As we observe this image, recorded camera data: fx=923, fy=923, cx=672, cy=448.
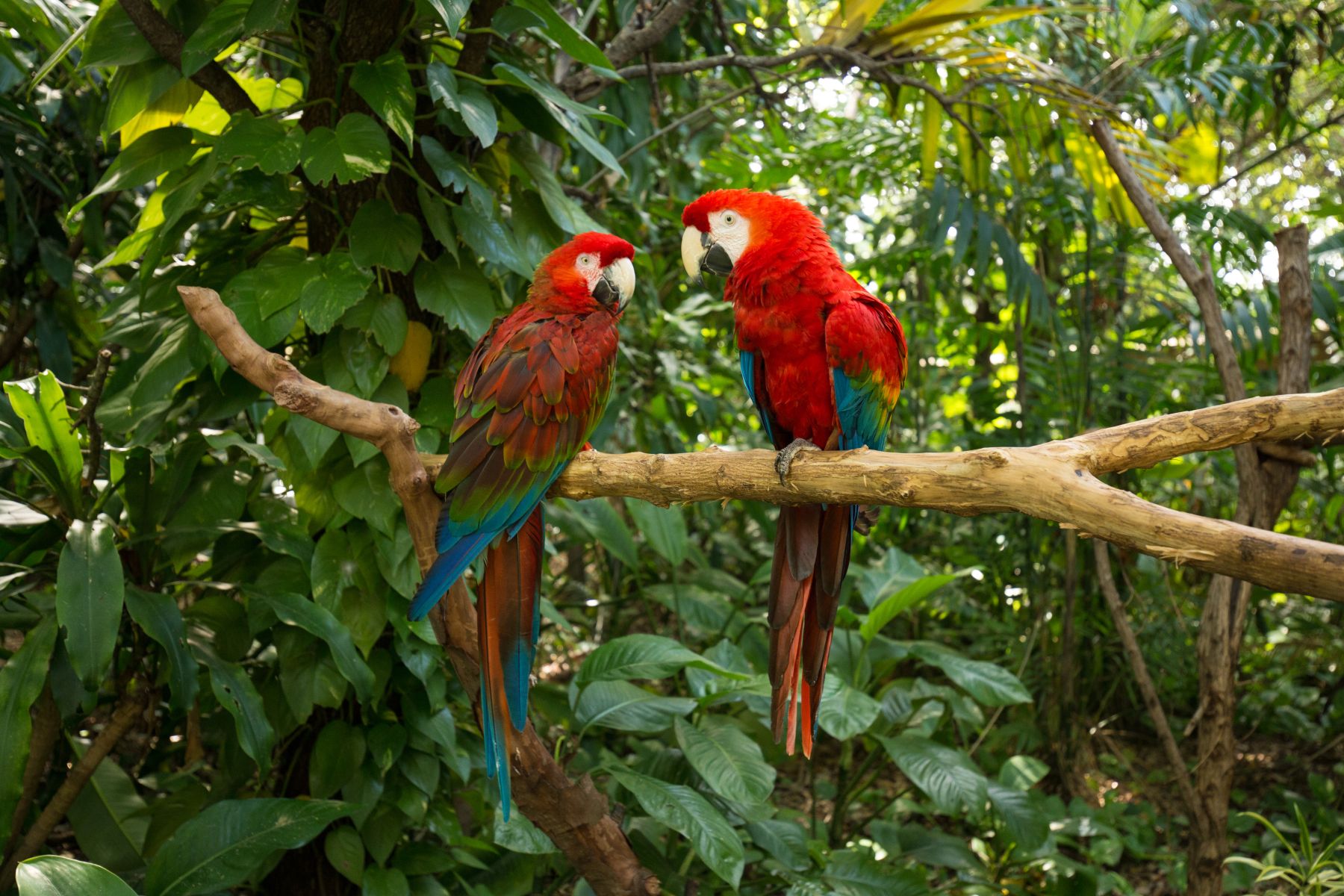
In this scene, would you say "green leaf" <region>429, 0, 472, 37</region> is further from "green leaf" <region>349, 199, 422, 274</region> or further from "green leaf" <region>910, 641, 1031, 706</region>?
"green leaf" <region>910, 641, 1031, 706</region>

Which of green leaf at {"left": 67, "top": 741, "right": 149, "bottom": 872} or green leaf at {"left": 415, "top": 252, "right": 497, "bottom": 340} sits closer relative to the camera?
green leaf at {"left": 415, "top": 252, "right": 497, "bottom": 340}

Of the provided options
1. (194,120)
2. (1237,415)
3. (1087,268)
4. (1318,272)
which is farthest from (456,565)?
(1318,272)

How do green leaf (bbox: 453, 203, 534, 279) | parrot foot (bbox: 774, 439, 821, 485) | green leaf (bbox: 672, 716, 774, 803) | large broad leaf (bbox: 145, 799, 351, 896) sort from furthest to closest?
1. green leaf (bbox: 672, 716, 774, 803)
2. green leaf (bbox: 453, 203, 534, 279)
3. large broad leaf (bbox: 145, 799, 351, 896)
4. parrot foot (bbox: 774, 439, 821, 485)

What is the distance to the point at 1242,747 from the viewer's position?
294 centimetres

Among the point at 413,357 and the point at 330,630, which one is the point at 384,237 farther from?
the point at 330,630

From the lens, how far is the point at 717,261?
5.07 ft

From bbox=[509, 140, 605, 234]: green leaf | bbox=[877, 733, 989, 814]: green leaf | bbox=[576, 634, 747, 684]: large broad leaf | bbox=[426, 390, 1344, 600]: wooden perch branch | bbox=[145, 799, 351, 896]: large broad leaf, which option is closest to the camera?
bbox=[426, 390, 1344, 600]: wooden perch branch

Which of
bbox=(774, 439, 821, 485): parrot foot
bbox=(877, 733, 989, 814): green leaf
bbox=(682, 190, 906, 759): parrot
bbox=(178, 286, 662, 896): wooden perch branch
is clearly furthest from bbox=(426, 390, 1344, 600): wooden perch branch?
bbox=(877, 733, 989, 814): green leaf

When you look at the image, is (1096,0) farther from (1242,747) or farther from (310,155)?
(310,155)

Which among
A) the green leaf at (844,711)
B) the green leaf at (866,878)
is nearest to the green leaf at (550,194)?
the green leaf at (844,711)

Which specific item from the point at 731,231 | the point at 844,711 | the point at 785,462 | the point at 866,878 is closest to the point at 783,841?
the point at 866,878

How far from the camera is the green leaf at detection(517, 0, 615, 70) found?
4.78ft

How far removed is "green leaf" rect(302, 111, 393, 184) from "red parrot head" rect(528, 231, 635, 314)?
11.3 inches

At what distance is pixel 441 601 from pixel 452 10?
2.65 feet
